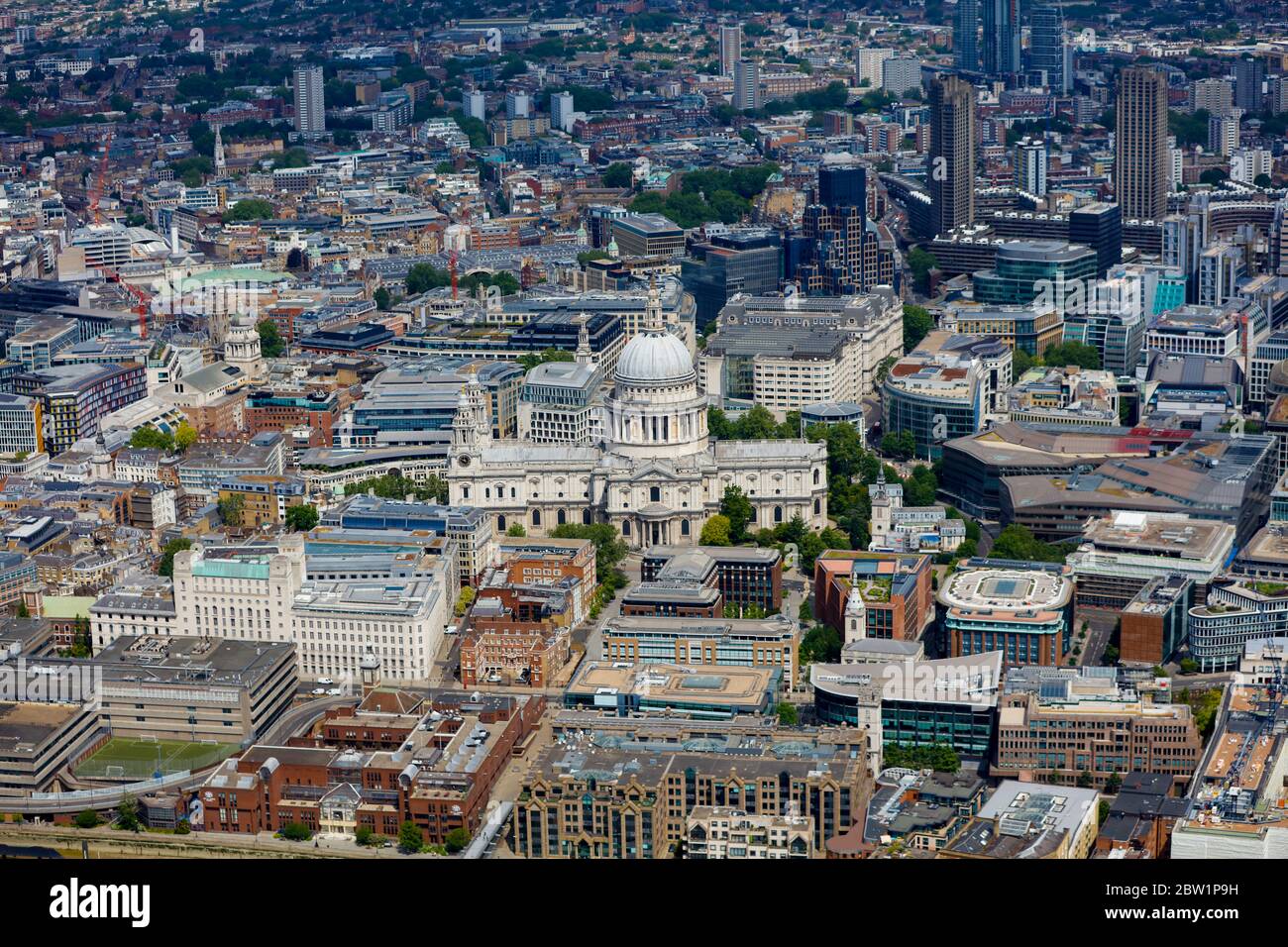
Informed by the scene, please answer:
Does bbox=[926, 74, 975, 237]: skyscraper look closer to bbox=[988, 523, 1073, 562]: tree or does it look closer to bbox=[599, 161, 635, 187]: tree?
bbox=[599, 161, 635, 187]: tree

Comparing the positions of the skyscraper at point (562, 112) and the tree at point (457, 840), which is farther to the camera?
the skyscraper at point (562, 112)

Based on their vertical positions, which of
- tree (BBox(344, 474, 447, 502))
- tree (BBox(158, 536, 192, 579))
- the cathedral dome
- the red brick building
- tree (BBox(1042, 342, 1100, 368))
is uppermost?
the cathedral dome

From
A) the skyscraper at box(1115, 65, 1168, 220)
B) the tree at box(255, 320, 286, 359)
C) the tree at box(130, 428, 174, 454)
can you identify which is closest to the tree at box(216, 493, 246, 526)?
the tree at box(130, 428, 174, 454)

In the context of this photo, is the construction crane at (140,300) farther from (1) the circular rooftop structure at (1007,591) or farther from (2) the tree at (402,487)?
(1) the circular rooftop structure at (1007,591)

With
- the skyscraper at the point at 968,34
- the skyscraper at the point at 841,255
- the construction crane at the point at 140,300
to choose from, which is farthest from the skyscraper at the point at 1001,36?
the construction crane at the point at 140,300

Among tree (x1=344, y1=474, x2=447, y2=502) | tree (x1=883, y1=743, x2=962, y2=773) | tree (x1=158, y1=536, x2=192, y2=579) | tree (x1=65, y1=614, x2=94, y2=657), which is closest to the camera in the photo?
tree (x1=883, y1=743, x2=962, y2=773)
